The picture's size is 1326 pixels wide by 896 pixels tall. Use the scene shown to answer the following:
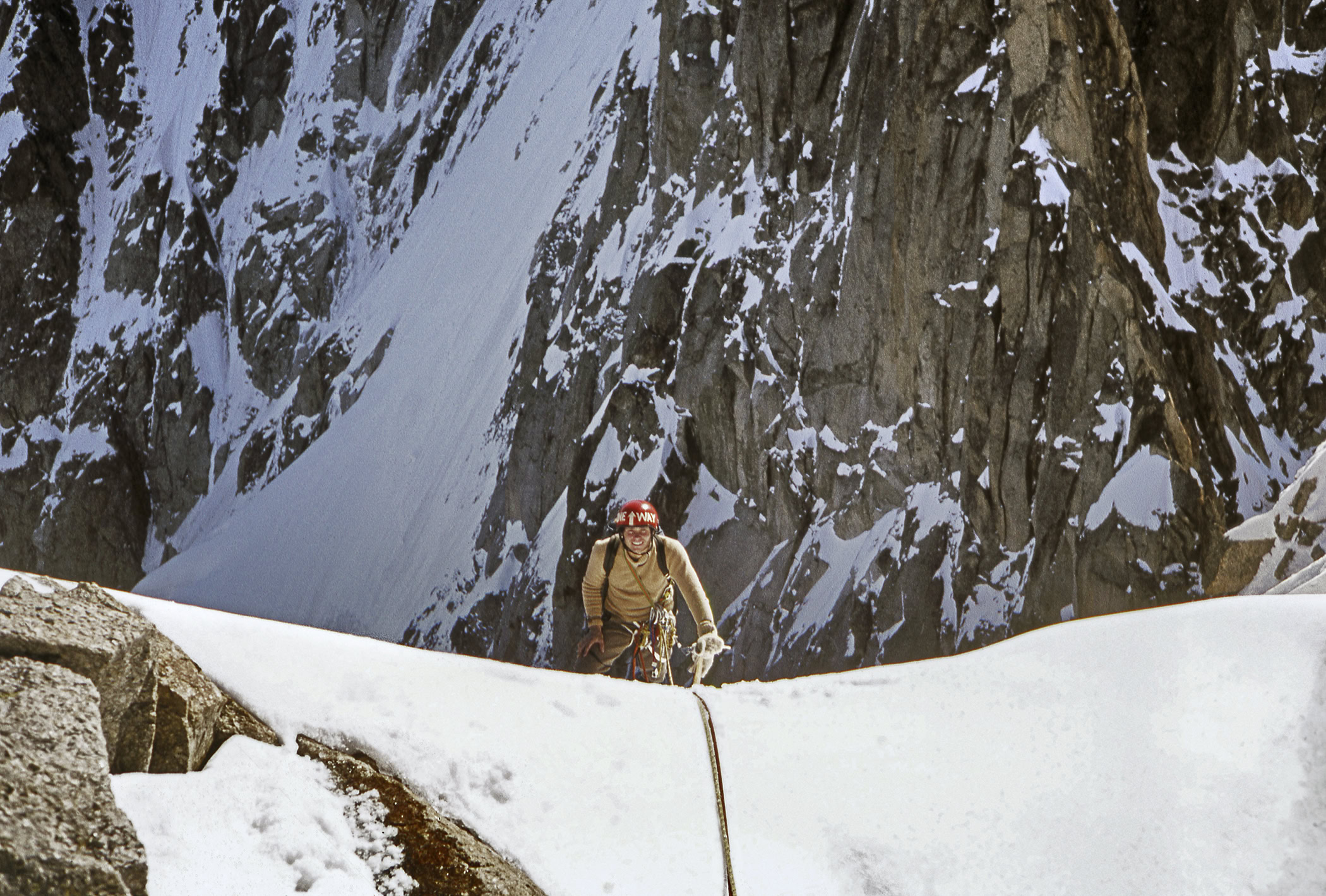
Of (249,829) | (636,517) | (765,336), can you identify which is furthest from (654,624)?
(765,336)

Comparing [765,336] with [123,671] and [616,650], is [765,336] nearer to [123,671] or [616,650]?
[616,650]

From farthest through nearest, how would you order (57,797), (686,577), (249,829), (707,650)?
(686,577), (707,650), (249,829), (57,797)

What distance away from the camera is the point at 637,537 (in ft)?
23.8

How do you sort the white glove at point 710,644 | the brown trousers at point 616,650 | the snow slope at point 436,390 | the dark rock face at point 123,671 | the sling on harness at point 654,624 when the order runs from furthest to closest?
the snow slope at point 436,390, the brown trousers at point 616,650, the sling on harness at point 654,624, the white glove at point 710,644, the dark rock face at point 123,671

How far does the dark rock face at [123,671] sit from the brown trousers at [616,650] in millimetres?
3782

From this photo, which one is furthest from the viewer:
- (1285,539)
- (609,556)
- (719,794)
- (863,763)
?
(1285,539)

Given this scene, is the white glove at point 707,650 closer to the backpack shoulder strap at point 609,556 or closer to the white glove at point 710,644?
the white glove at point 710,644

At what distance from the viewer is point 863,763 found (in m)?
4.25

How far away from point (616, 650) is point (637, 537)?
86 cm

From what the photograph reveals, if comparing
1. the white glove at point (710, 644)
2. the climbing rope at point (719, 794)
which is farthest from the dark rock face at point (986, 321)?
the climbing rope at point (719, 794)

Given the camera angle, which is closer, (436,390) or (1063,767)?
(1063,767)

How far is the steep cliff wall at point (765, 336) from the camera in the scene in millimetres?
16531

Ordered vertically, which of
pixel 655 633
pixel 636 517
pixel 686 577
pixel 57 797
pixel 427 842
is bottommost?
pixel 655 633

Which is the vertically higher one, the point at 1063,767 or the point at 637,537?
the point at 637,537
